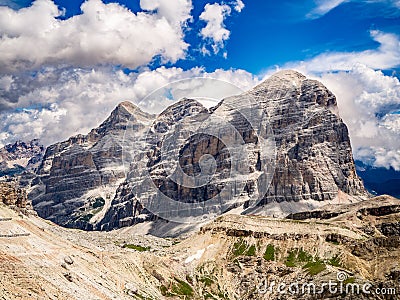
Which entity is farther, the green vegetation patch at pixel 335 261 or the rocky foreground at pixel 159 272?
the green vegetation patch at pixel 335 261

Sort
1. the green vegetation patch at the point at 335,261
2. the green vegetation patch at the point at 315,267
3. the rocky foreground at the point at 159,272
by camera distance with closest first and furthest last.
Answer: the rocky foreground at the point at 159,272
the green vegetation patch at the point at 315,267
the green vegetation patch at the point at 335,261

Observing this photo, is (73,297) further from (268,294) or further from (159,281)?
(268,294)

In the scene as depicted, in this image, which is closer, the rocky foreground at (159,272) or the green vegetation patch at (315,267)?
the rocky foreground at (159,272)

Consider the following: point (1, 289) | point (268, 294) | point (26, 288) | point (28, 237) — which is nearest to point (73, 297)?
point (26, 288)

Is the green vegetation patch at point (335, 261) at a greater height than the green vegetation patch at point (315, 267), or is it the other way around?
the green vegetation patch at point (335, 261)

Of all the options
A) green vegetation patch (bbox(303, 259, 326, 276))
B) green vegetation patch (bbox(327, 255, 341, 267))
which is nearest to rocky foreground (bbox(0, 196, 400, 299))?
green vegetation patch (bbox(303, 259, 326, 276))

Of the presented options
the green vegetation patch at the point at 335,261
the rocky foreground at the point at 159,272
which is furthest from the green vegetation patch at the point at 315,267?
the green vegetation patch at the point at 335,261

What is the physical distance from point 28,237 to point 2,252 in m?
24.8

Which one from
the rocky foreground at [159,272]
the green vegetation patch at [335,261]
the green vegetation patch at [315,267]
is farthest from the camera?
the green vegetation patch at [335,261]

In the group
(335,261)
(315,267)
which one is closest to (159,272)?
(315,267)

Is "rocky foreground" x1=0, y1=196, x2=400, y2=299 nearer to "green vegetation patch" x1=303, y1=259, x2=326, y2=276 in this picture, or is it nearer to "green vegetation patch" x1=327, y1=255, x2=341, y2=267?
"green vegetation patch" x1=303, y1=259, x2=326, y2=276

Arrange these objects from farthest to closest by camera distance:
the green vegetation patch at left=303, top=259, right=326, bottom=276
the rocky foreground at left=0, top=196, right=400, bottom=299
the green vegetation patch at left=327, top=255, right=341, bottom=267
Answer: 1. the green vegetation patch at left=327, top=255, right=341, bottom=267
2. the green vegetation patch at left=303, top=259, right=326, bottom=276
3. the rocky foreground at left=0, top=196, right=400, bottom=299

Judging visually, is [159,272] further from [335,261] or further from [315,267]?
[335,261]

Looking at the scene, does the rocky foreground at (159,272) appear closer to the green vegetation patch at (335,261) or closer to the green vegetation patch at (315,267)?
the green vegetation patch at (315,267)
